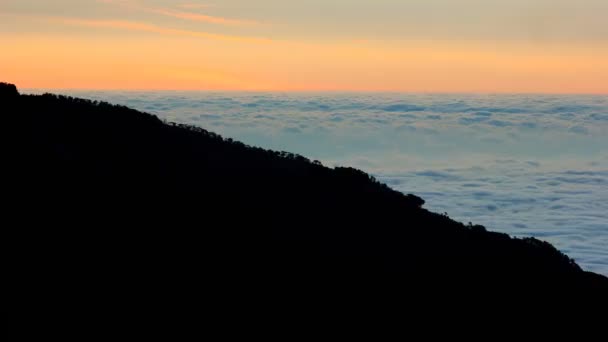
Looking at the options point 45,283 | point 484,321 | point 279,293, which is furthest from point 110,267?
point 484,321

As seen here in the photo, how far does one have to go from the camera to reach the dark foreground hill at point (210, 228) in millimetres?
8703

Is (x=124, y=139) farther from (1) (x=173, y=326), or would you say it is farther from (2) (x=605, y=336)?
(2) (x=605, y=336)

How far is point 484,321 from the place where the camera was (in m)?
10.0

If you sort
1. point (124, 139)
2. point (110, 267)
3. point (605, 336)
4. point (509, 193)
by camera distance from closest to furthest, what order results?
point (110, 267), point (605, 336), point (124, 139), point (509, 193)

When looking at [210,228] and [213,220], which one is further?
[213,220]

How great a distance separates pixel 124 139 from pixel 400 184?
121 metres

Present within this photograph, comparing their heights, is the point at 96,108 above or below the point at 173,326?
above

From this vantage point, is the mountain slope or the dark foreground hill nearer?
the dark foreground hill

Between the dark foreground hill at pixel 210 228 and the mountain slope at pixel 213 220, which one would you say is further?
the mountain slope at pixel 213 220

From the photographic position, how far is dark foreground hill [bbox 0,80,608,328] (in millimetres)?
8703

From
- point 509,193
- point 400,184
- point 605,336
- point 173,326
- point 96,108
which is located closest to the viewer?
point 173,326

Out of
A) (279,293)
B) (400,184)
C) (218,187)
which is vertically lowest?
(400,184)

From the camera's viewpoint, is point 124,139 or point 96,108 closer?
point 124,139

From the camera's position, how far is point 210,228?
977 centimetres
